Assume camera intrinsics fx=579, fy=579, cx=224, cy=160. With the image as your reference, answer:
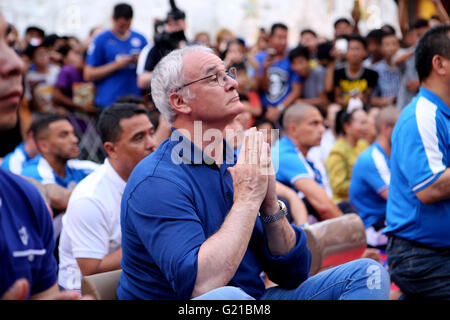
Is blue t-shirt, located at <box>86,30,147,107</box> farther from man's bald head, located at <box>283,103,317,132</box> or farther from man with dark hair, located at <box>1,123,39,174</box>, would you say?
man's bald head, located at <box>283,103,317,132</box>

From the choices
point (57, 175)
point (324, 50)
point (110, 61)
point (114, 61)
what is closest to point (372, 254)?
point (57, 175)

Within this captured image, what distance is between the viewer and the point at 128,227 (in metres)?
2.26

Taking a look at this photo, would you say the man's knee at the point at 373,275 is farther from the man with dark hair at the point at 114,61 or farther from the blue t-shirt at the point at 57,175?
the man with dark hair at the point at 114,61

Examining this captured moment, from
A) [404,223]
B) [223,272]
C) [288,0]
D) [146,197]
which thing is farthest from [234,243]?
[288,0]

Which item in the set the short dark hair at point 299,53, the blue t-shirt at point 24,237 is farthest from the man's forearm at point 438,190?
the short dark hair at point 299,53

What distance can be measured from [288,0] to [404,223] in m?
16.7

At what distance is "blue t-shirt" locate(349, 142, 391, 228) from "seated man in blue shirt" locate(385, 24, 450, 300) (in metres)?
1.50

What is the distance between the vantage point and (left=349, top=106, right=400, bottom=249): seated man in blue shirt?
475 cm

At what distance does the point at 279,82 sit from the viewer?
8.44 meters

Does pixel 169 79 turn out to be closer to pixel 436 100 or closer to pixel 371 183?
pixel 436 100

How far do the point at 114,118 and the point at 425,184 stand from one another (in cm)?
190

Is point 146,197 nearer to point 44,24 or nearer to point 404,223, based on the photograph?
point 404,223

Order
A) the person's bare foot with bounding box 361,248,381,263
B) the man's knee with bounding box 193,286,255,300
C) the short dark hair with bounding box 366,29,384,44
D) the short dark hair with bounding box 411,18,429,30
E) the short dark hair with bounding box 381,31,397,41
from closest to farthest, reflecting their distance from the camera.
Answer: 1. the man's knee with bounding box 193,286,255,300
2. the person's bare foot with bounding box 361,248,381,263
3. the short dark hair with bounding box 411,18,429,30
4. the short dark hair with bounding box 381,31,397,41
5. the short dark hair with bounding box 366,29,384,44

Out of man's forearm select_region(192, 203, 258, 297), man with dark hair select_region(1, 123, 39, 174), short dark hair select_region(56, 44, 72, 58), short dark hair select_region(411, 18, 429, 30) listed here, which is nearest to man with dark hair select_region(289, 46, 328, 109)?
short dark hair select_region(411, 18, 429, 30)
